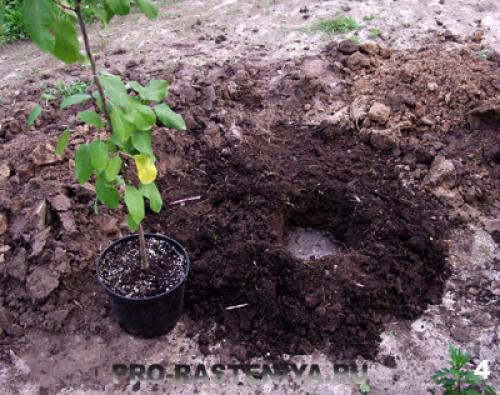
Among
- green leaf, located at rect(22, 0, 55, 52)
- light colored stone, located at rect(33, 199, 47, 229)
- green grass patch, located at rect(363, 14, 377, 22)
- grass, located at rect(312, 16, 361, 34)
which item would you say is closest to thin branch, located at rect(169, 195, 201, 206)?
light colored stone, located at rect(33, 199, 47, 229)

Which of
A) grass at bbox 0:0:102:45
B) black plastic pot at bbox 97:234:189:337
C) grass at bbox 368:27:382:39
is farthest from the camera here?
grass at bbox 0:0:102:45

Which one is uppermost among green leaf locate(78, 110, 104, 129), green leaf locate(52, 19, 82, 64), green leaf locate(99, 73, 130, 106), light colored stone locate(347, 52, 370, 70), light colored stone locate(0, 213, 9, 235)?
green leaf locate(52, 19, 82, 64)

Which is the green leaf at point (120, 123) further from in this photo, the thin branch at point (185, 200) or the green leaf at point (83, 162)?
the thin branch at point (185, 200)

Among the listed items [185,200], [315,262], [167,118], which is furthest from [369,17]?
[167,118]

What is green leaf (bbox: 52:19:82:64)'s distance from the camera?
1.81m

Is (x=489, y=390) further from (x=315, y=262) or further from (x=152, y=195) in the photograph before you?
(x=152, y=195)

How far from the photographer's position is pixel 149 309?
264cm

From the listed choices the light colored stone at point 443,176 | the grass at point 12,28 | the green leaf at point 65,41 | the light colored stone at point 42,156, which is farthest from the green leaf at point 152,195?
the grass at point 12,28

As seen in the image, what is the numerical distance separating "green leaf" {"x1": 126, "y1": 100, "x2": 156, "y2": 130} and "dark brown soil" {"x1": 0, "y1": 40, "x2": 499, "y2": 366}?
1.29m

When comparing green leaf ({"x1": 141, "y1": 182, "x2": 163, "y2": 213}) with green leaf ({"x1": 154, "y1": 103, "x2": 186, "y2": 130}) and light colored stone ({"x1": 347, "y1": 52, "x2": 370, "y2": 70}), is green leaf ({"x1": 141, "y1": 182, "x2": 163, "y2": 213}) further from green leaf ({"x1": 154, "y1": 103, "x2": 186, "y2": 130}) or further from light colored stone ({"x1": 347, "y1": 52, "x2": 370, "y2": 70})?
light colored stone ({"x1": 347, "y1": 52, "x2": 370, "y2": 70})

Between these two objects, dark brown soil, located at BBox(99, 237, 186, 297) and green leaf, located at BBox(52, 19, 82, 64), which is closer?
green leaf, located at BBox(52, 19, 82, 64)

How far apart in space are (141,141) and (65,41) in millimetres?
483

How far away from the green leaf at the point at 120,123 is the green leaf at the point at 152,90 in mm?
170

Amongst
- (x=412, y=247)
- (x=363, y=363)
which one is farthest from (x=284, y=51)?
(x=363, y=363)
